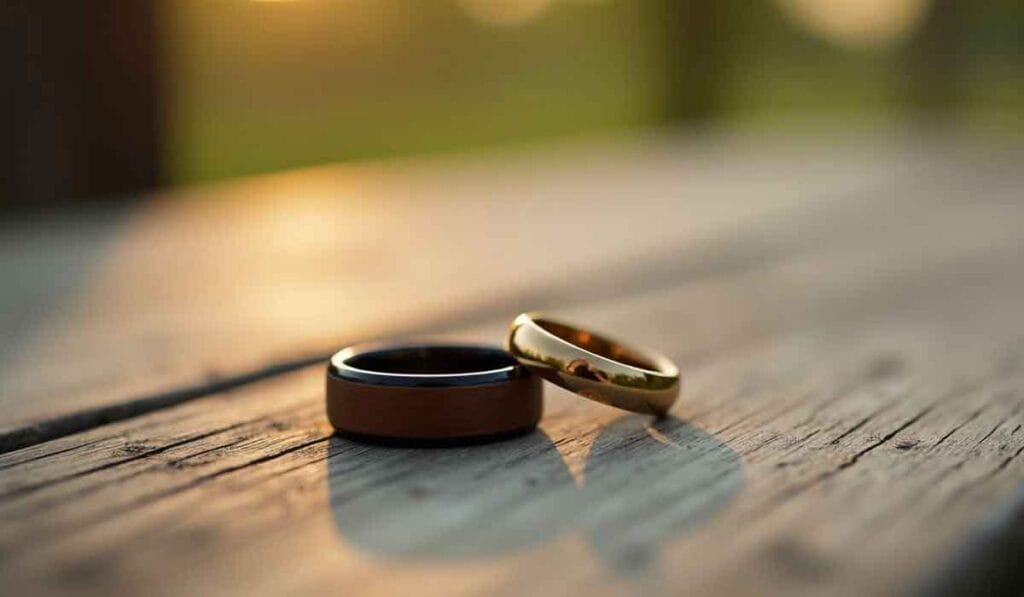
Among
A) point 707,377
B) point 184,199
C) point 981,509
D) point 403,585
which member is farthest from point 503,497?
point 184,199

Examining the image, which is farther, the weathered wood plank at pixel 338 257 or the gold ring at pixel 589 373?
the weathered wood plank at pixel 338 257

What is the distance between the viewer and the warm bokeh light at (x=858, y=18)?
26.1 feet

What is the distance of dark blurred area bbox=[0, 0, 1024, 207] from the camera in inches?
143

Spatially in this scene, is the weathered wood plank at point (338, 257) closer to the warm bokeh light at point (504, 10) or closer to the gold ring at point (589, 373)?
the gold ring at point (589, 373)

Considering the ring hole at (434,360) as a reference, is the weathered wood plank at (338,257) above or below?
below

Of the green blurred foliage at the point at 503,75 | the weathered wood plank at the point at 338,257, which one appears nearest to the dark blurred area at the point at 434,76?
the green blurred foliage at the point at 503,75

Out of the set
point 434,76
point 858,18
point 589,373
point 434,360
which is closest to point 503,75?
point 434,76

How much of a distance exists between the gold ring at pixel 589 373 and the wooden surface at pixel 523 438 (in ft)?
0.11

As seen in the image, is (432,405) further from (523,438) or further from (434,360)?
(434,360)

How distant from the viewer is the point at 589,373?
1159 millimetres

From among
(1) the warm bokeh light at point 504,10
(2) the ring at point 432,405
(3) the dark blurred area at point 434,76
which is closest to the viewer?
(2) the ring at point 432,405

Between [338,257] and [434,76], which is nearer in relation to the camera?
[338,257]

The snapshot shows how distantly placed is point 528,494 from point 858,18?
9.94m

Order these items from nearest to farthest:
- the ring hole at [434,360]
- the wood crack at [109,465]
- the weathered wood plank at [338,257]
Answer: the wood crack at [109,465] < the ring hole at [434,360] < the weathered wood plank at [338,257]
